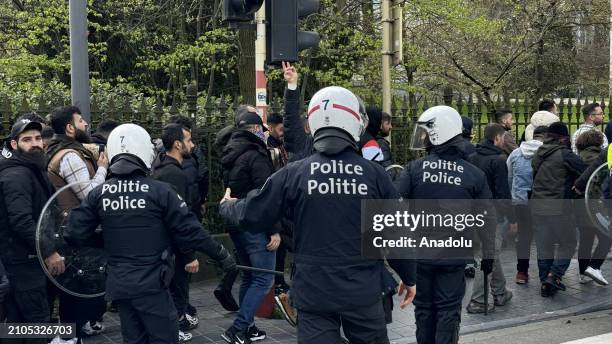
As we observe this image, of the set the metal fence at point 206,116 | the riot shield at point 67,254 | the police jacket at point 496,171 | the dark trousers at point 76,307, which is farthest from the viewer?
the metal fence at point 206,116

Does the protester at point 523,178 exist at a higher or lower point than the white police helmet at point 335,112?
lower

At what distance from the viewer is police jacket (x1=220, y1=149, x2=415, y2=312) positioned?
398 centimetres

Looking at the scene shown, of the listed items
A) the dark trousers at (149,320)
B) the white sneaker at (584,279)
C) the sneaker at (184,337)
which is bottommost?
the sneaker at (184,337)

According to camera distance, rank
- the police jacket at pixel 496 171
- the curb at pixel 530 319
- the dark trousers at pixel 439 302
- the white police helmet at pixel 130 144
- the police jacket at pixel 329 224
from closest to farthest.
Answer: the police jacket at pixel 329 224, the white police helmet at pixel 130 144, the dark trousers at pixel 439 302, the curb at pixel 530 319, the police jacket at pixel 496 171

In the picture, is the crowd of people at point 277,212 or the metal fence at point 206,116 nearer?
the crowd of people at point 277,212

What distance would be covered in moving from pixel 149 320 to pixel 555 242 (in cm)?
499

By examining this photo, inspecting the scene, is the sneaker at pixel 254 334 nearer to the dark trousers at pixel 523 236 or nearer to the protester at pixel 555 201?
the protester at pixel 555 201

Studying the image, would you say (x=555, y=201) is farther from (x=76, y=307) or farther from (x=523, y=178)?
(x=76, y=307)

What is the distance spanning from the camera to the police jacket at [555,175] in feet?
26.3

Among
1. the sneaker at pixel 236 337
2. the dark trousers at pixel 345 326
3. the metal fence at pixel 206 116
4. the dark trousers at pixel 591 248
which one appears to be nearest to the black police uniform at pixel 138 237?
the dark trousers at pixel 345 326

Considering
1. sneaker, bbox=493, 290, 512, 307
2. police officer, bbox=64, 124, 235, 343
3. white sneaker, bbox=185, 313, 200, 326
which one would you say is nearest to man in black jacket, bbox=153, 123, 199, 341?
white sneaker, bbox=185, 313, 200, 326

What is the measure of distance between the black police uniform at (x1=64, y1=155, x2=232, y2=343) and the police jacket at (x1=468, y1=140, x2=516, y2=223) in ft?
11.7

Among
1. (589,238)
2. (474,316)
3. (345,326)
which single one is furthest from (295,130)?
(589,238)

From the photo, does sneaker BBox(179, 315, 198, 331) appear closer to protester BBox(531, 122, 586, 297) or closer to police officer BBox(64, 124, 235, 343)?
police officer BBox(64, 124, 235, 343)
